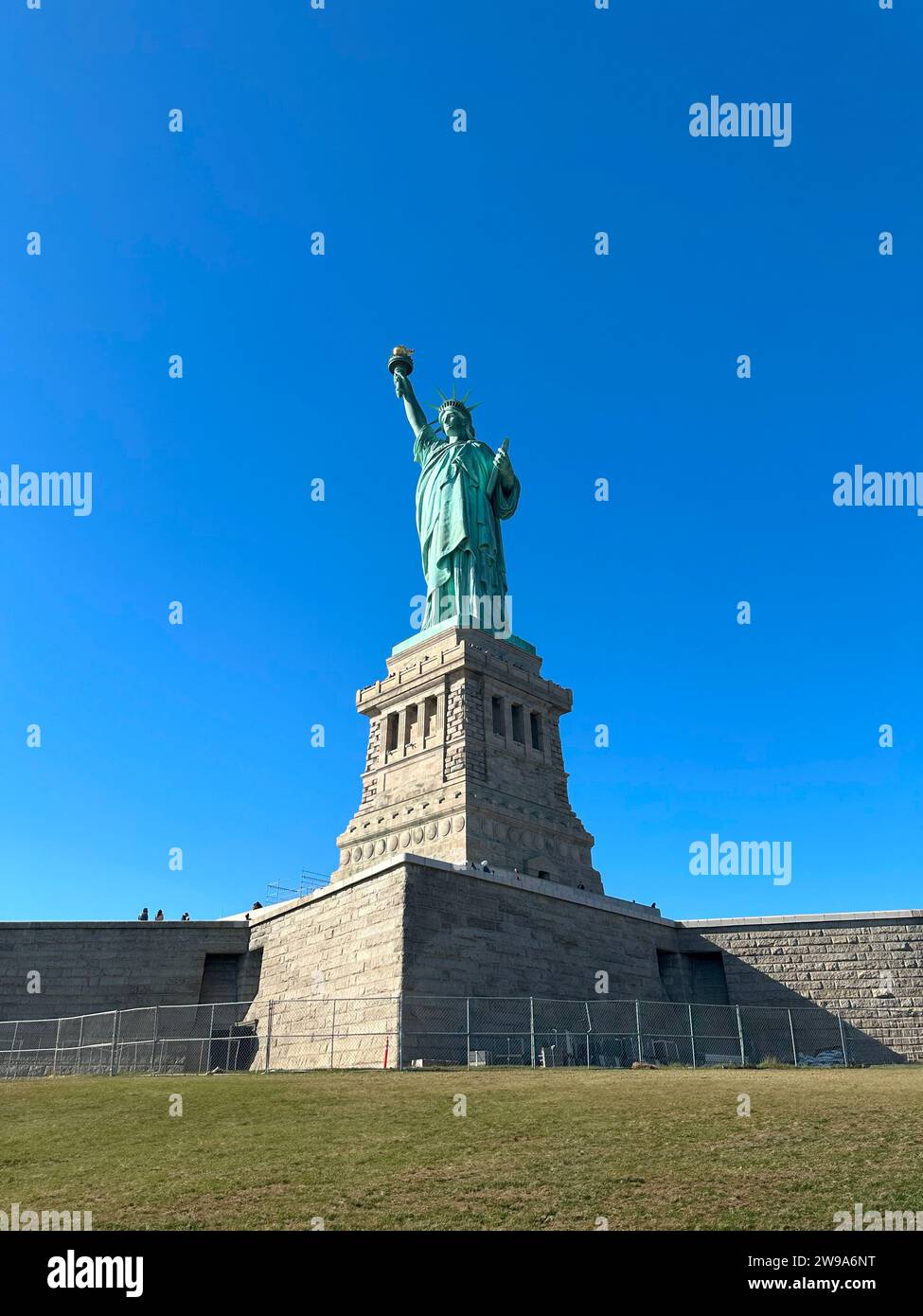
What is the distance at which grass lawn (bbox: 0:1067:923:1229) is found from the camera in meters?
8.02

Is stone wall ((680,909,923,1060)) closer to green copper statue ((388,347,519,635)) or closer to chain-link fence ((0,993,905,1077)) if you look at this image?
chain-link fence ((0,993,905,1077))

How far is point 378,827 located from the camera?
35.8m

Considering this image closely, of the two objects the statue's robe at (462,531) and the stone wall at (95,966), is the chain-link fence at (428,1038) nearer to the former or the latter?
the stone wall at (95,966)

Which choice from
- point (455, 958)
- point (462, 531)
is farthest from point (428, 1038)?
A: point (462, 531)

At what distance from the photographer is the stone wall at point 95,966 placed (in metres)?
29.7

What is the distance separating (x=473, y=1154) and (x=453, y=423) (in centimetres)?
3796

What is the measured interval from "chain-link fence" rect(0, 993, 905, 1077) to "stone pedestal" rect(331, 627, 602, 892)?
6.43m

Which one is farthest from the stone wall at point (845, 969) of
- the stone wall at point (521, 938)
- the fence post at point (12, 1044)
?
the fence post at point (12, 1044)

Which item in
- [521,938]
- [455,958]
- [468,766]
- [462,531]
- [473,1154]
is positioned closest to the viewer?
[473,1154]

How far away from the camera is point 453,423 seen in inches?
1761

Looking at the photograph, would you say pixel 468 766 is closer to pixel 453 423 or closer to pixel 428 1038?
pixel 428 1038

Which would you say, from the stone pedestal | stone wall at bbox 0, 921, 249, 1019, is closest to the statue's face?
the stone pedestal
